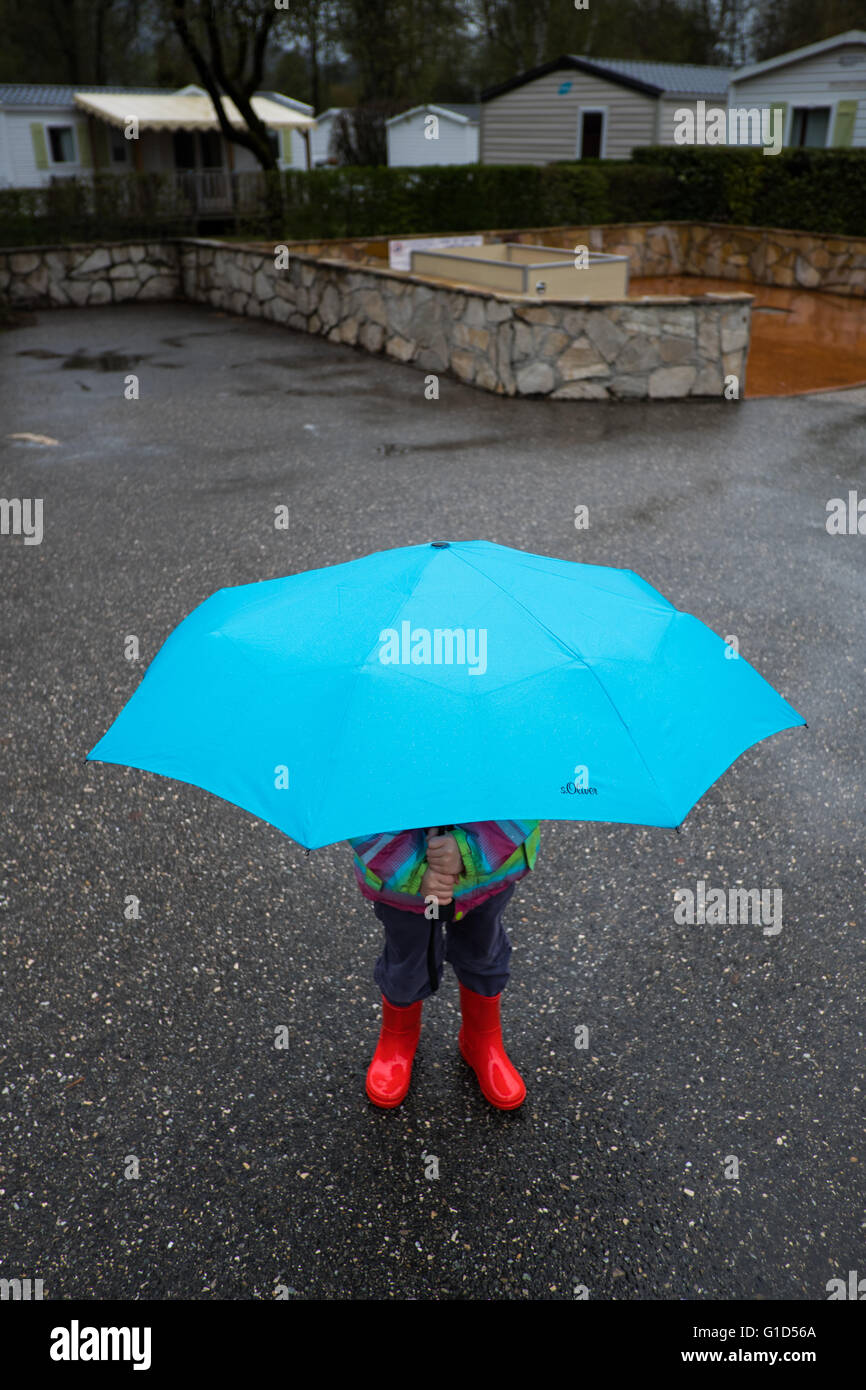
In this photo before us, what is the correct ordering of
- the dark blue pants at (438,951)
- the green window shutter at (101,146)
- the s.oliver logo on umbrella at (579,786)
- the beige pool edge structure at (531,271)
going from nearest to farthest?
the s.oliver logo on umbrella at (579,786), the dark blue pants at (438,951), the beige pool edge structure at (531,271), the green window shutter at (101,146)

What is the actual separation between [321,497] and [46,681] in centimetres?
331

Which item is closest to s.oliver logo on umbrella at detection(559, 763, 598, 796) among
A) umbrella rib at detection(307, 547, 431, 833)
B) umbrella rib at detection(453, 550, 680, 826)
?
umbrella rib at detection(453, 550, 680, 826)

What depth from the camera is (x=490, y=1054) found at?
2.80 meters

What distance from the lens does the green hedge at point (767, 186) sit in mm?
17969

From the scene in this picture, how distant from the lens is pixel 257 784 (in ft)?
6.59

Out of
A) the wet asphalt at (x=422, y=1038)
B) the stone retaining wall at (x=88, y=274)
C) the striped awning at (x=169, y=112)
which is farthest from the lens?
the striped awning at (x=169, y=112)

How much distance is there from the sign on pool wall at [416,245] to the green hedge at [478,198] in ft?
10.6

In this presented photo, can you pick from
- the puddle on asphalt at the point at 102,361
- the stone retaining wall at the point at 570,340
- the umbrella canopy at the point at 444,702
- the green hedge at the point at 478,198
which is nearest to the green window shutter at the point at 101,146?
the green hedge at the point at 478,198

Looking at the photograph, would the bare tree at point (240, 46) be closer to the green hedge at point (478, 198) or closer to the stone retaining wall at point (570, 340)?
the green hedge at point (478, 198)

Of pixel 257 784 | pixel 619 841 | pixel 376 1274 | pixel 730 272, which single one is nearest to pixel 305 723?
pixel 257 784

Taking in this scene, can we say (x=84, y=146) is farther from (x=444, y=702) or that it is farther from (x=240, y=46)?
(x=444, y=702)

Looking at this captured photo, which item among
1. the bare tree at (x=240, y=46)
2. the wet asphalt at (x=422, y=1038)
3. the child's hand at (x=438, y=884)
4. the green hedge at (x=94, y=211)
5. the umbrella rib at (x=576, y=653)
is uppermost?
the bare tree at (x=240, y=46)

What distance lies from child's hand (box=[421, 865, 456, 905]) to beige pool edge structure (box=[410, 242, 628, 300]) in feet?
33.1

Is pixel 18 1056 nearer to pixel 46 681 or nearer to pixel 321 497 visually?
pixel 46 681
